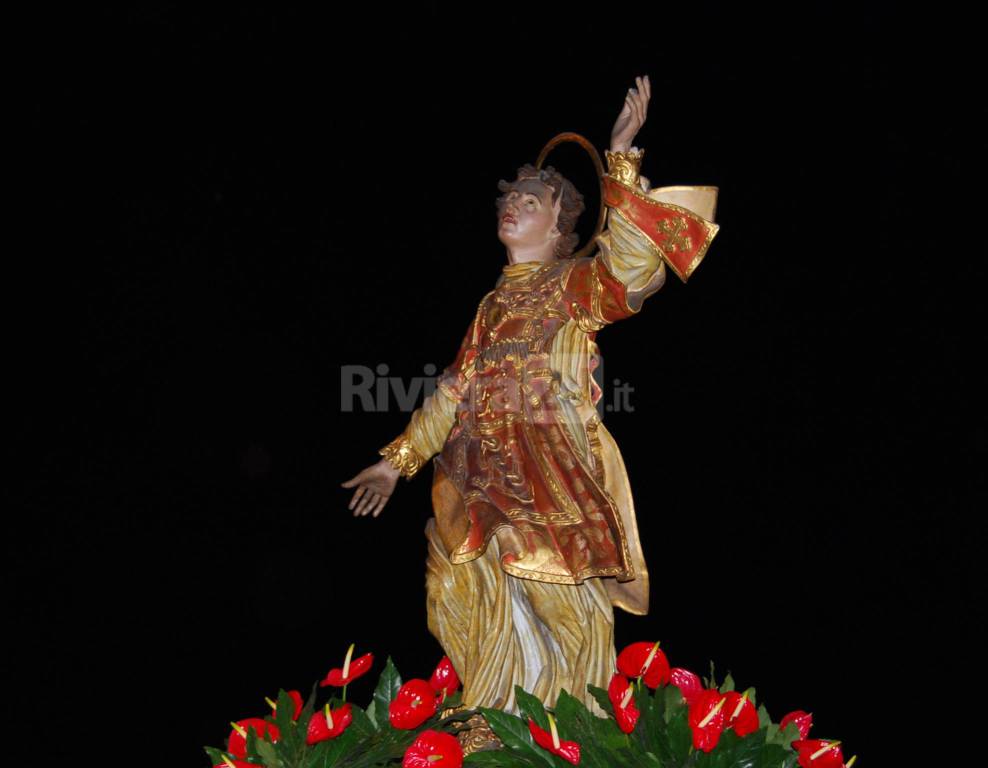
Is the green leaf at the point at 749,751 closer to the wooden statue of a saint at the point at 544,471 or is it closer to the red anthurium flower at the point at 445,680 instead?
the wooden statue of a saint at the point at 544,471

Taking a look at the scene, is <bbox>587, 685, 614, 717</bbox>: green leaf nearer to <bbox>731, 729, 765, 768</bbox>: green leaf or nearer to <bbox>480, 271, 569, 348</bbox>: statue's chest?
<bbox>731, 729, 765, 768</bbox>: green leaf

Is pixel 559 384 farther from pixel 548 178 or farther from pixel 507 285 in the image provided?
pixel 548 178

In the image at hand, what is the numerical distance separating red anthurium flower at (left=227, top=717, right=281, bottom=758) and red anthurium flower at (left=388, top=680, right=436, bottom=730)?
22 centimetres

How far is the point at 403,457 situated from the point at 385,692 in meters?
0.50

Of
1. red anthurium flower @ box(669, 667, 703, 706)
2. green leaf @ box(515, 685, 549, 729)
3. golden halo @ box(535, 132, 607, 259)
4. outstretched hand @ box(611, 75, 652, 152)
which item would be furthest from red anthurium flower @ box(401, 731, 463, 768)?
outstretched hand @ box(611, 75, 652, 152)

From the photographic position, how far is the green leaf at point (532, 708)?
Answer: 180 centimetres

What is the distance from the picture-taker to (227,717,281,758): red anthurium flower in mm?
1947

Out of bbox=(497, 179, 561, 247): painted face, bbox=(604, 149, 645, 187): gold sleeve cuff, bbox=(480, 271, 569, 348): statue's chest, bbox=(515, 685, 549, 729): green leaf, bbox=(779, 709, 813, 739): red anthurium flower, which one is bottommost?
bbox=(779, 709, 813, 739): red anthurium flower

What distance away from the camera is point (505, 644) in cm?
213

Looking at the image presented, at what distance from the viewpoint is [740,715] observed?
187cm

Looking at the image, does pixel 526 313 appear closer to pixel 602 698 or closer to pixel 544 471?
pixel 544 471

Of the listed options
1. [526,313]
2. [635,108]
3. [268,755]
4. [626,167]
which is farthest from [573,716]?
[635,108]

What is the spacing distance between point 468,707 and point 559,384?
68cm

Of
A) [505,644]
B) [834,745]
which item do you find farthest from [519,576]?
[834,745]
